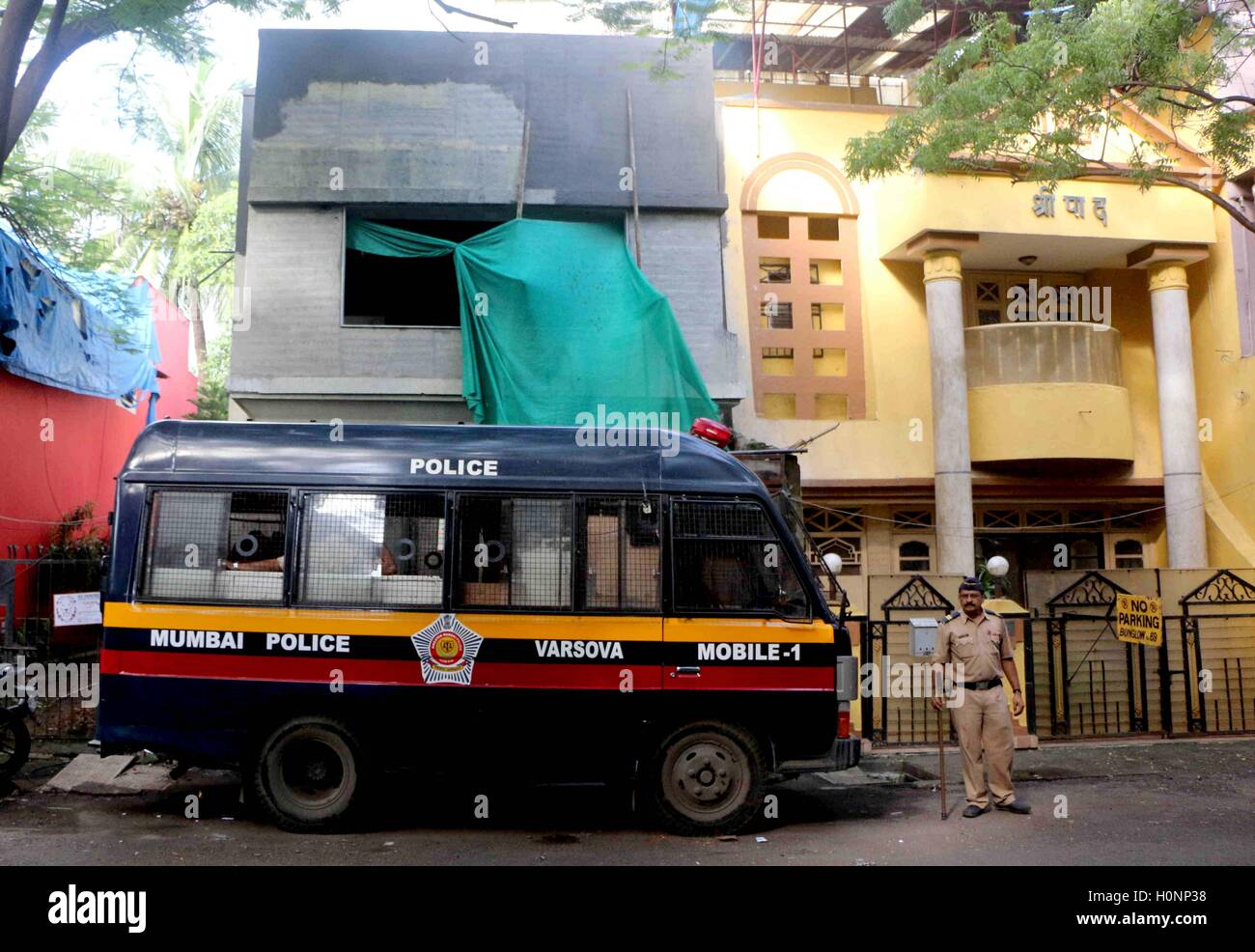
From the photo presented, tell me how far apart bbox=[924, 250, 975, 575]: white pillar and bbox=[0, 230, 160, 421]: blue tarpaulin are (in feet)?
39.6

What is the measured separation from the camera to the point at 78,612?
402 inches

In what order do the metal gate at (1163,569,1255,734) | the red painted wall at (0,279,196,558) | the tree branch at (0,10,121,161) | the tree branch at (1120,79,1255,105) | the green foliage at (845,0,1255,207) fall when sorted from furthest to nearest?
the red painted wall at (0,279,196,558)
the metal gate at (1163,569,1255,734)
the green foliage at (845,0,1255,207)
the tree branch at (1120,79,1255,105)
the tree branch at (0,10,121,161)

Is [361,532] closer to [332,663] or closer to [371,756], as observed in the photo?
[332,663]

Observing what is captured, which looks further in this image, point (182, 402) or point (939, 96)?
point (182, 402)

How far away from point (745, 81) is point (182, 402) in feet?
59.6

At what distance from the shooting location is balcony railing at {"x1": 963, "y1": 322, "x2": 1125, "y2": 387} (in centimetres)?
1719

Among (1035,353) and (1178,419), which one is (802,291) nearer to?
(1035,353)

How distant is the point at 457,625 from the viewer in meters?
7.82

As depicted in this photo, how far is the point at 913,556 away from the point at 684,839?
10.9m

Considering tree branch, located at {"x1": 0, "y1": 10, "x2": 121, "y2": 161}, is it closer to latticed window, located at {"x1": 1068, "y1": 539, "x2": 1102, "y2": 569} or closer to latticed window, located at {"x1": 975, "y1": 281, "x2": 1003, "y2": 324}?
latticed window, located at {"x1": 975, "y1": 281, "x2": 1003, "y2": 324}

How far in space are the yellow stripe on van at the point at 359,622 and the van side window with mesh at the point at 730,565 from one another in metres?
0.46

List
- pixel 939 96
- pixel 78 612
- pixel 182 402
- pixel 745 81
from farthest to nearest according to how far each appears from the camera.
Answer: pixel 182 402 < pixel 745 81 < pixel 939 96 < pixel 78 612

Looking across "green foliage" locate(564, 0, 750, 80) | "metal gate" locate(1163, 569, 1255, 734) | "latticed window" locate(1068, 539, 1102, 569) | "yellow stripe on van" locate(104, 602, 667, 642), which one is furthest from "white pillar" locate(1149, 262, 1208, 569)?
"yellow stripe on van" locate(104, 602, 667, 642)
